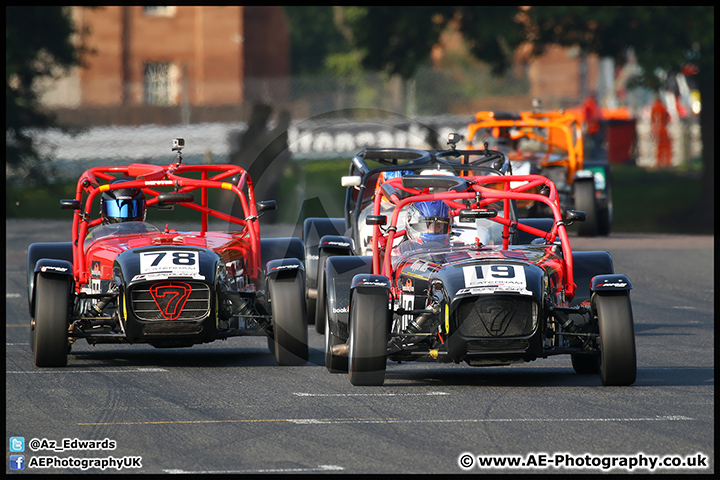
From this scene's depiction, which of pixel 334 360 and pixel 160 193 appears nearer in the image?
pixel 334 360

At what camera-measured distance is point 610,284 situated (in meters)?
8.70

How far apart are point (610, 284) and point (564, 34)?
20698 mm

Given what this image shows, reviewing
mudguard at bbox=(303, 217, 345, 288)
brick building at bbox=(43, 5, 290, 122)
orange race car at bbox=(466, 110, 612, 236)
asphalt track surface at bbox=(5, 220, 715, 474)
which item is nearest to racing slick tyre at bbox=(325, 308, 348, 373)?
asphalt track surface at bbox=(5, 220, 715, 474)

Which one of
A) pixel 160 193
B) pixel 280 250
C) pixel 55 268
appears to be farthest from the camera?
pixel 280 250

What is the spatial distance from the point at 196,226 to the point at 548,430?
57.9 feet

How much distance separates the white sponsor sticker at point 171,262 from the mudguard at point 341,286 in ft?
3.46

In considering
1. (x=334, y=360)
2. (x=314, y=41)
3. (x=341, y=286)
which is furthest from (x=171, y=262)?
(x=314, y=41)

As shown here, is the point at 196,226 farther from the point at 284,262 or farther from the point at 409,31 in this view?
the point at 284,262

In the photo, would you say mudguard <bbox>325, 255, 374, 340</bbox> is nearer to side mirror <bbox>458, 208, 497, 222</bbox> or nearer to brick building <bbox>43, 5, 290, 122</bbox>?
side mirror <bbox>458, 208, 497, 222</bbox>

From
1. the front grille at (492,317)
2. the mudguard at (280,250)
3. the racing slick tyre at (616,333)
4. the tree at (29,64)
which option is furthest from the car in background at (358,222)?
the tree at (29,64)

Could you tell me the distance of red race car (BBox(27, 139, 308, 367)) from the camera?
9.66 metres

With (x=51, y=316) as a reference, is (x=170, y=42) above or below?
above

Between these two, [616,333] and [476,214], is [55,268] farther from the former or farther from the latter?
[616,333]
